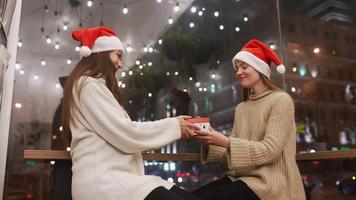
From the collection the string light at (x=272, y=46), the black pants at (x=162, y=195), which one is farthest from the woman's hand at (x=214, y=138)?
the string light at (x=272, y=46)

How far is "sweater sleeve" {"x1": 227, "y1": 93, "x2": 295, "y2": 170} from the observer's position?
143 cm

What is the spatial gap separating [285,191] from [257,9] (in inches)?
74.0

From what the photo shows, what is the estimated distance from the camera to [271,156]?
144cm

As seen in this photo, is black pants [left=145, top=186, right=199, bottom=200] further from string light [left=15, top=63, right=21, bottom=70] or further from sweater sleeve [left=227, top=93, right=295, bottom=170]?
string light [left=15, top=63, right=21, bottom=70]

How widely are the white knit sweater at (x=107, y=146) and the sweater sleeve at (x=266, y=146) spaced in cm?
27

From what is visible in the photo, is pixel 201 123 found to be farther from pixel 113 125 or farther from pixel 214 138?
pixel 113 125

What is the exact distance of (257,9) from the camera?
292 centimetres

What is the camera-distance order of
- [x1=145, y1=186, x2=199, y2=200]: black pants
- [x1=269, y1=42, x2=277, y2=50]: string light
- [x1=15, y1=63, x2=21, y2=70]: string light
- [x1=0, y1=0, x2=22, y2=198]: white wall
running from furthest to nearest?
1. [x1=269, y1=42, x2=277, y2=50]: string light
2. [x1=15, y1=63, x2=21, y2=70]: string light
3. [x1=0, y1=0, x2=22, y2=198]: white wall
4. [x1=145, y1=186, x2=199, y2=200]: black pants

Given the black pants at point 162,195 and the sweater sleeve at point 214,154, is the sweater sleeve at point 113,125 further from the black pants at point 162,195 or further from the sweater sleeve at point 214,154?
the sweater sleeve at point 214,154

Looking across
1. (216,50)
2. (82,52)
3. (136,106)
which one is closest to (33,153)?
(82,52)

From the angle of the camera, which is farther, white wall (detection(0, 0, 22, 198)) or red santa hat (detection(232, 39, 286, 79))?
white wall (detection(0, 0, 22, 198))

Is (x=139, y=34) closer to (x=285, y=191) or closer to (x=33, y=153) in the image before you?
(x=33, y=153)

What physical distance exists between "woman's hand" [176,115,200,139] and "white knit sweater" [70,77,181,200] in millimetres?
58

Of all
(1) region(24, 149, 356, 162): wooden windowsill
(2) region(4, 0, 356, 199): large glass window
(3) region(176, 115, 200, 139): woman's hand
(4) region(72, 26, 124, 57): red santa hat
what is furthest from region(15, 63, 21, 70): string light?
(3) region(176, 115, 200, 139): woman's hand
